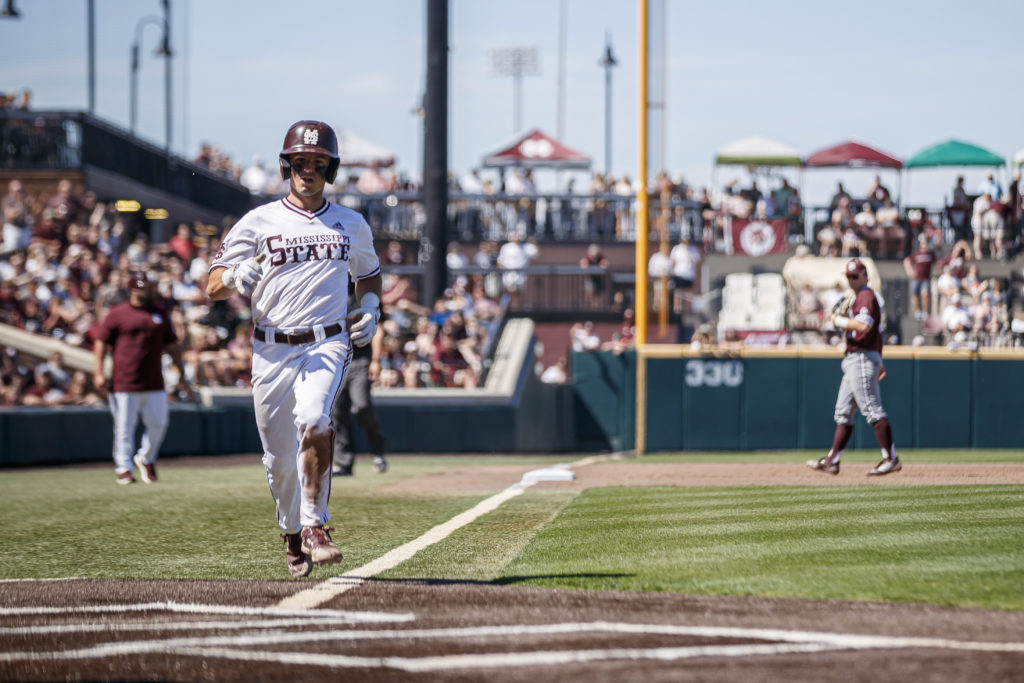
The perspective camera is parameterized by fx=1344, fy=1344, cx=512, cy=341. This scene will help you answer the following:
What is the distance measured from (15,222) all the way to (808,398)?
13.5 meters

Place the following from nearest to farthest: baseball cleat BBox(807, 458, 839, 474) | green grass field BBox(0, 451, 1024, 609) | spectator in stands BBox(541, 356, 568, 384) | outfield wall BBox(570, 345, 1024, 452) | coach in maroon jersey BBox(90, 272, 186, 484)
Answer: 1. green grass field BBox(0, 451, 1024, 609)
2. baseball cleat BBox(807, 458, 839, 474)
3. coach in maroon jersey BBox(90, 272, 186, 484)
4. outfield wall BBox(570, 345, 1024, 452)
5. spectator in stands BBox(541, 356, 568, 384)

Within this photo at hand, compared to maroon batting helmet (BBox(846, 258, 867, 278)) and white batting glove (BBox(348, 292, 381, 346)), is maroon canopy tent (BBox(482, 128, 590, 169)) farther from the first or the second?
white batting glove (BBox(348, 292, 381, 346))

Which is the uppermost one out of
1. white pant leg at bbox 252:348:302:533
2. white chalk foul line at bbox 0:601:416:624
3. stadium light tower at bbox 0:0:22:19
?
stadium light tower at bbox 0:0:22:19

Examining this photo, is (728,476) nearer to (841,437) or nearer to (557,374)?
(841,437)

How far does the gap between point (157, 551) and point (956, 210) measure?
23356 millimetres

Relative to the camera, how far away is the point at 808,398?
20.0 meters

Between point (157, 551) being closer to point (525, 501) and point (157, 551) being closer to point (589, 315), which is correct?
point (525, 501)

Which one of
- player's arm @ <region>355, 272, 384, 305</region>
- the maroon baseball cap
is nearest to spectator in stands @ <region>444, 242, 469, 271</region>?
the maroon baseball cap

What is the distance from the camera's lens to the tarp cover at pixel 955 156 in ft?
92.9

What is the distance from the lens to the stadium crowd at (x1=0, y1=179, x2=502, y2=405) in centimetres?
1961

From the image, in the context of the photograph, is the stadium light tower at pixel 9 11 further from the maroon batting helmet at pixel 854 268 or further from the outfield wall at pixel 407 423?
the maroon batting helmet at pixel 854 268

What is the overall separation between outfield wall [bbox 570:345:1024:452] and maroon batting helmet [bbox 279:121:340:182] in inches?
531

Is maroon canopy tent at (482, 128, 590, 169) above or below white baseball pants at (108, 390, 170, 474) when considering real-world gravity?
above

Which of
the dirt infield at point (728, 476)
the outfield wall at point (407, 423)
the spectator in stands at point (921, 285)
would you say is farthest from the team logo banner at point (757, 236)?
the dirt infield at point (728, 476)
